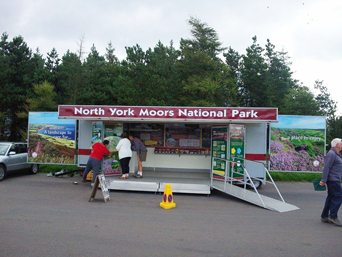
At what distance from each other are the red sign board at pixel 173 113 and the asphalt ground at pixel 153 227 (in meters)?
2.56

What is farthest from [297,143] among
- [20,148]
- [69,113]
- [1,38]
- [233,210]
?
[1,38]

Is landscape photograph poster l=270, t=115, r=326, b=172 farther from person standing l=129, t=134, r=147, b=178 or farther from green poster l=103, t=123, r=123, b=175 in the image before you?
green poster l=103, t=123, r=123, b=175

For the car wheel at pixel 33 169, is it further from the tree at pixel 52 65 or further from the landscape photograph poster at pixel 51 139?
the tree at pixel 52 65

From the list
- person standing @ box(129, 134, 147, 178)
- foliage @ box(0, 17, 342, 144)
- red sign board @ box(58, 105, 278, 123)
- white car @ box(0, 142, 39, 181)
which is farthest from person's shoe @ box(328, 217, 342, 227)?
foliage @ box(0, 17, 342, 144)

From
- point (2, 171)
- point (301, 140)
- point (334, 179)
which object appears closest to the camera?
point (334, 179)

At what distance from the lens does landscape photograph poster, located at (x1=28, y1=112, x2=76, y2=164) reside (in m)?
12.3

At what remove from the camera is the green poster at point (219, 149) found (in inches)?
391

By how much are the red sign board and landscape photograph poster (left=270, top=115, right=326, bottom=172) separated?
2556mm

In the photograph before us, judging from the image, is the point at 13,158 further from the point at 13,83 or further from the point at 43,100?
the point at 13,83

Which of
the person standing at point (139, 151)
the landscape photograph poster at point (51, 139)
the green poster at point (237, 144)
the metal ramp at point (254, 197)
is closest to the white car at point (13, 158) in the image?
the landscape photograph poster at point (51, 139)

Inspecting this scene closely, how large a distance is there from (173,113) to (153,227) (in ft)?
14.6

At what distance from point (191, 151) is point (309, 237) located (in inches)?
275

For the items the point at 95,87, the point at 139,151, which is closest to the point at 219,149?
the point at 139,151

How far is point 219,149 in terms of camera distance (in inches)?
414
